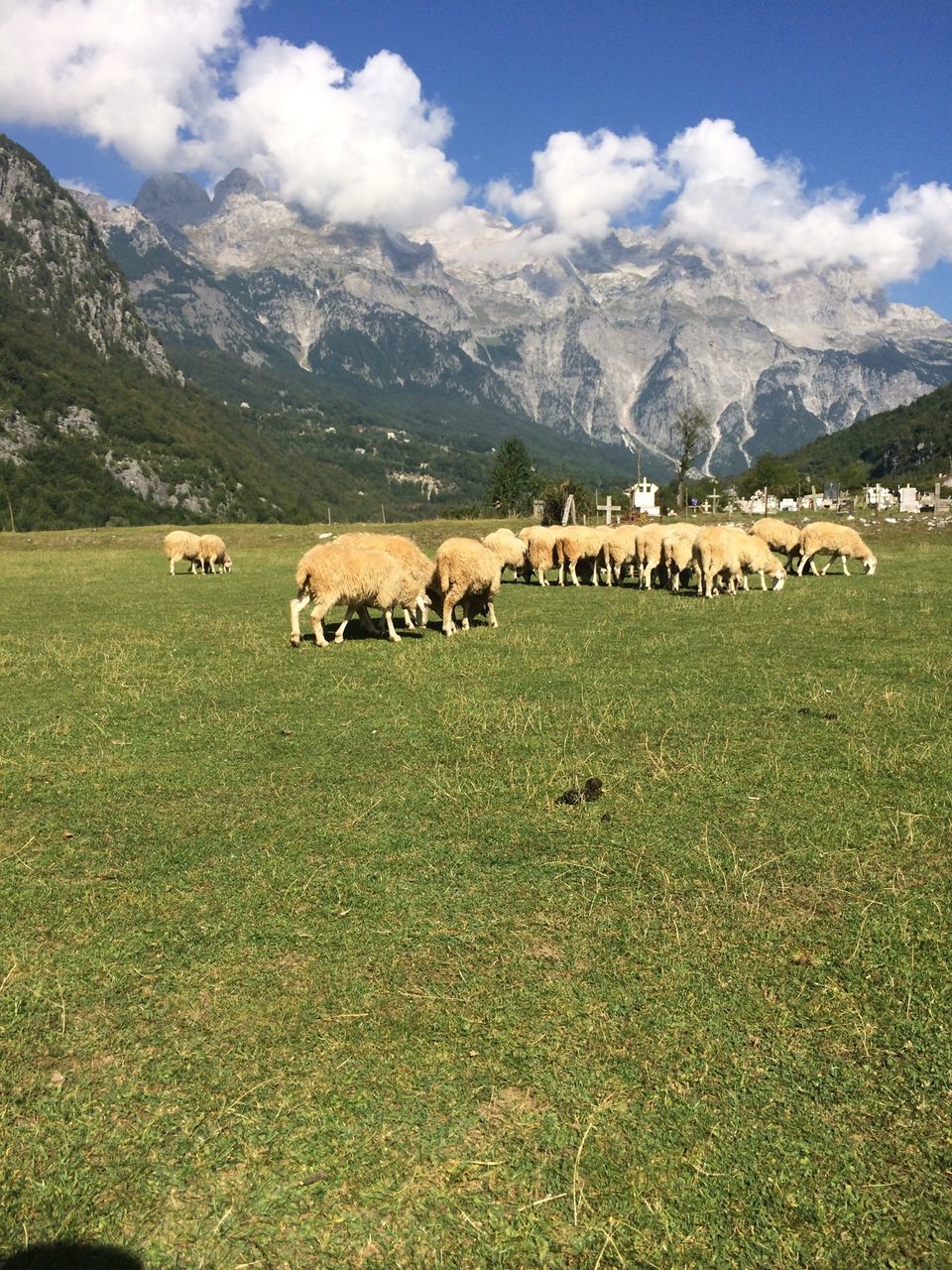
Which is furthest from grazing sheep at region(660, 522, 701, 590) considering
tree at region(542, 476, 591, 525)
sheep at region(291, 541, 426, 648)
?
tree at region(542, 476, 591, 525)

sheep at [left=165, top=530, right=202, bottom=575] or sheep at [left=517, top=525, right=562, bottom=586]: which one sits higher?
sheep at [left=165, top=530, right=202, bottom=575]

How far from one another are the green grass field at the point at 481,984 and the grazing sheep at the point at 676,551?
13.2m

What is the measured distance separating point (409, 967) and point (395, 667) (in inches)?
319

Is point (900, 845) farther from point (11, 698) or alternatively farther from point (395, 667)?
point (11, 698)

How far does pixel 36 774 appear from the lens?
7.46 m

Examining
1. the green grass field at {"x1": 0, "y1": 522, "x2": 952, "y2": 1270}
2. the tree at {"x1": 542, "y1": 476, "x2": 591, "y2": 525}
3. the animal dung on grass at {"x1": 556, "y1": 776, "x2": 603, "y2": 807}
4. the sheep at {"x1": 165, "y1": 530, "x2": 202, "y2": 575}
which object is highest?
the tree at {"x1": 542, "y1": 476, "x2": 591, "y2": 525}

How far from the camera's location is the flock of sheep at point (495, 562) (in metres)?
14.2

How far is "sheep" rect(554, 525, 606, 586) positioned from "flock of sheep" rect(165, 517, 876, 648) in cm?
3

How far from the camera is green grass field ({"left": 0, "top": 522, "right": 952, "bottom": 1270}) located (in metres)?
2.94

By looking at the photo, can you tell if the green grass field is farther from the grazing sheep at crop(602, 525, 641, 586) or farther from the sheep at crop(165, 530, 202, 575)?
the sheep at crop(165, 530, 202, 575)

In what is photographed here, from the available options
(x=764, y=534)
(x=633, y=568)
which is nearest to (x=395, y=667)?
(x=633, y=568)

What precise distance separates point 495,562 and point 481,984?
12.4 metres

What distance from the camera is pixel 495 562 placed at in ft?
52.8

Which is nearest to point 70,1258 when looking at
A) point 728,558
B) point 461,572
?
point 461,572
